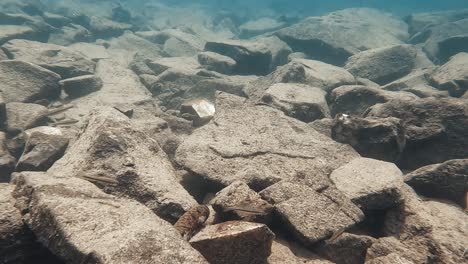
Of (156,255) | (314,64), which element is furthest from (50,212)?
(314,64)

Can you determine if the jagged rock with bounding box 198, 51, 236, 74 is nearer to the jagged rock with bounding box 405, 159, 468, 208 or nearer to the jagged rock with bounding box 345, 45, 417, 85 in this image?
the jagged rock with bounding box 345, 45, 417, 85

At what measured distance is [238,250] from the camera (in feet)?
7.81

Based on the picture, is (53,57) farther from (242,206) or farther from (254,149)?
(242,206)

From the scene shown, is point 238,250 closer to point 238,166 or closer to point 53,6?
point 238,166

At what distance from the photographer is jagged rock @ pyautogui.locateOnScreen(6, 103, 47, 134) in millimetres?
5043

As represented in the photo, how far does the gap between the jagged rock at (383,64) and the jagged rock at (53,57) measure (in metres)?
7.32

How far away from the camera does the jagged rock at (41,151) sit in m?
3.91

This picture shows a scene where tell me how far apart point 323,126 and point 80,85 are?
4882 mm

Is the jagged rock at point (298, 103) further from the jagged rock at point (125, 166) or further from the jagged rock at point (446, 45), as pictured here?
the jagged rock at point (446, 45)

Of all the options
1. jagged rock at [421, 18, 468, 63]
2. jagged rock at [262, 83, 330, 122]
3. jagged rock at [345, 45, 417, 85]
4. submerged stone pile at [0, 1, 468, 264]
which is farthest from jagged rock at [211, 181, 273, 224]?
jagged rock at [421, 18, 468, 63]

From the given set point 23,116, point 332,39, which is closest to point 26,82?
point 23,116

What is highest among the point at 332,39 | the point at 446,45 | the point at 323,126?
the point at 446,45

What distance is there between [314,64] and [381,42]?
8.13m

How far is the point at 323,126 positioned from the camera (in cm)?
526
